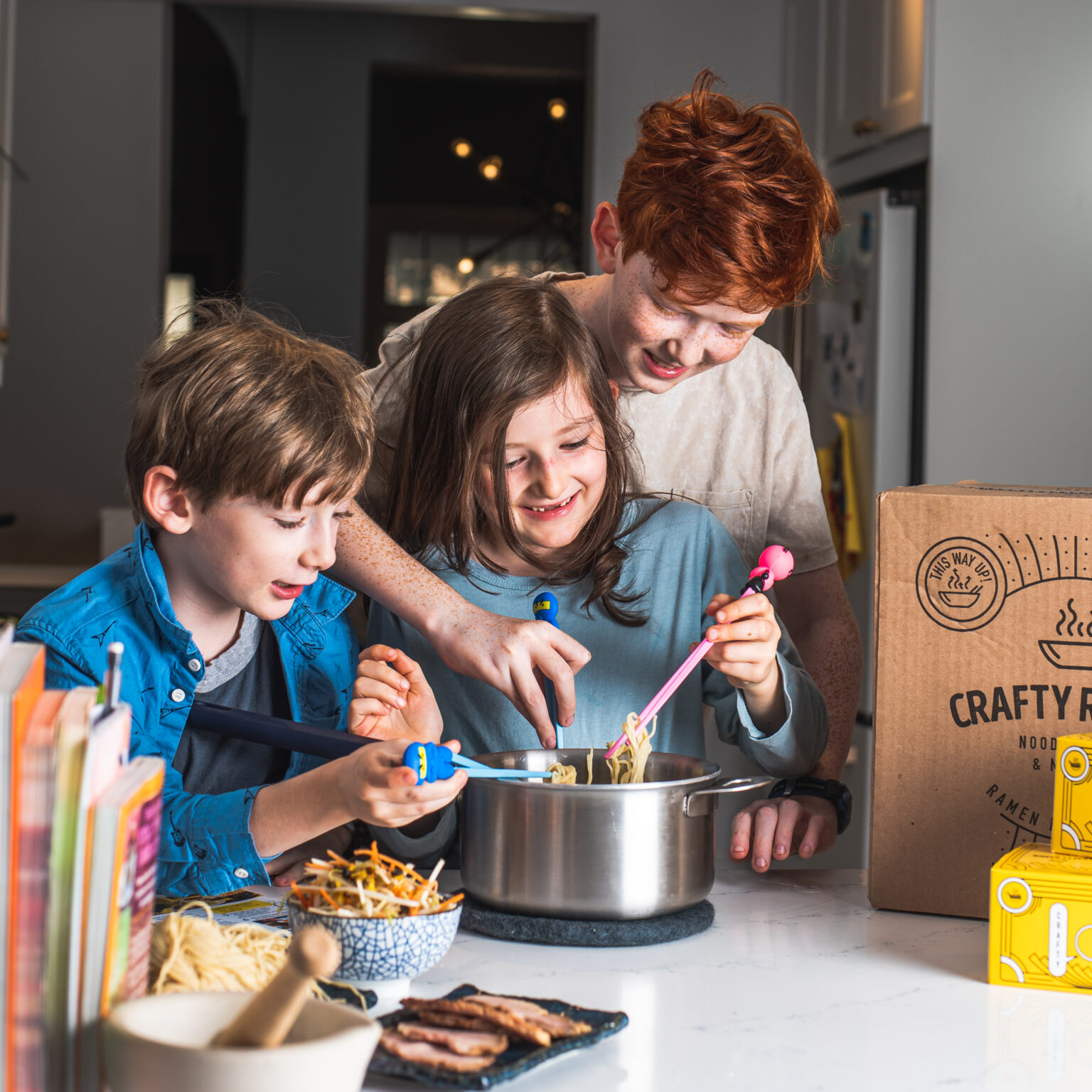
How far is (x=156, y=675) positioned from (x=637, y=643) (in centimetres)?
54

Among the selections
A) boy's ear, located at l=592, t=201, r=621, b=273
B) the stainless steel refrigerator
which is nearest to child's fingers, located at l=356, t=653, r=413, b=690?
boy's ear, located at l=592, t=201, r=621, b=273

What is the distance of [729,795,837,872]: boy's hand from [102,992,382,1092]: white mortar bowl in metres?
0.67

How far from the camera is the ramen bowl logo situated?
1089 mm

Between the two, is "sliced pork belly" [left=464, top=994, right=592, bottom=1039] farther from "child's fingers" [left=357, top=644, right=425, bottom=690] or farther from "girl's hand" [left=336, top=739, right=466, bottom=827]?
"child's fingers" [left=357, top=644, right=425, bottom=690]

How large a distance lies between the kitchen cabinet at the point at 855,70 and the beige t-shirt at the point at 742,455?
1.41m

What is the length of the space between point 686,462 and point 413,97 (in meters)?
3.78

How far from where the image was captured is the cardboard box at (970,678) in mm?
1075

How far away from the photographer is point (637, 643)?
1.43 meters

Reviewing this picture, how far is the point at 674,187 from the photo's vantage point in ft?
4.36

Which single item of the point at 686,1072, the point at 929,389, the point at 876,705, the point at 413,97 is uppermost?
the point at 413,97

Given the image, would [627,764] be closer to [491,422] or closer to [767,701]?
[767,701]

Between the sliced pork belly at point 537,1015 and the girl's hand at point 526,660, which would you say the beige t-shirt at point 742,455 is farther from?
the sliced pork belly at point 537,1015

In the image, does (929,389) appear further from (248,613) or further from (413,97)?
(413,97)

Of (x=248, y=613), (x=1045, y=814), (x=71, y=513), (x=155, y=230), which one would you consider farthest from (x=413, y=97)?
(x=1045, y=814)
